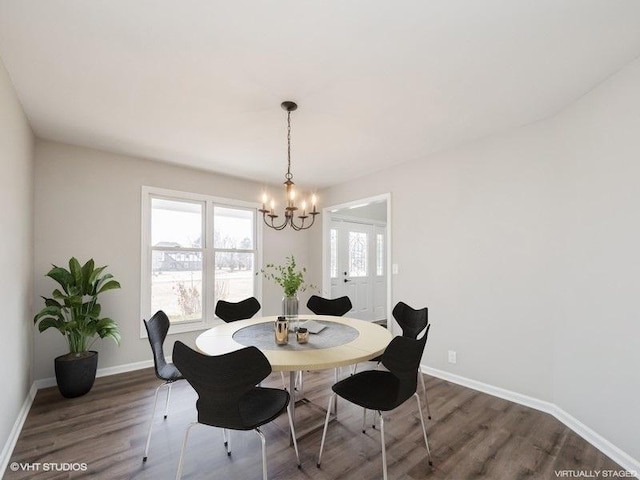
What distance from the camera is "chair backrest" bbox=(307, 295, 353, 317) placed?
3.46 m

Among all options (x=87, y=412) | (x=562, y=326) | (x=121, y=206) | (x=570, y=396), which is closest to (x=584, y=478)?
(x=570, y=396)

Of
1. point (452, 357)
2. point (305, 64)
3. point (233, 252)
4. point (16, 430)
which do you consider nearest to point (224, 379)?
point (305, 64)

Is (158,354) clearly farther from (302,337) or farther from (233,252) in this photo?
(233,252)

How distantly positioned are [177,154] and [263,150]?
103 cm

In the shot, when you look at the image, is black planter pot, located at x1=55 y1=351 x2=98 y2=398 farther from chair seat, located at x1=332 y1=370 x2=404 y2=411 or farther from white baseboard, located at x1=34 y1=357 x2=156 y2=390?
chair seat, located at x1=332 y1=370 x2=404 y2=411

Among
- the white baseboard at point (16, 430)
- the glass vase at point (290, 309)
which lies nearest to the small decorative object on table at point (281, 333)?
the glass vase at point (290, 309)

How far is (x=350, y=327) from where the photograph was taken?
2.56 m

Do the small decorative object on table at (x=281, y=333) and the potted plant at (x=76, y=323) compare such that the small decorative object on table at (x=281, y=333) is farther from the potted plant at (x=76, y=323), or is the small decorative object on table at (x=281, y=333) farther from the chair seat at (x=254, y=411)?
the potted plant at (x=76, y=323)

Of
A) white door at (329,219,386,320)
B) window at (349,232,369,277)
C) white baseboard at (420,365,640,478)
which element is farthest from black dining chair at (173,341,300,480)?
window at (349,232,369,277)

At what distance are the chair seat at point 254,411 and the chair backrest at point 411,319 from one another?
4.06ft

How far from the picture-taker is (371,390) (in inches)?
77.8

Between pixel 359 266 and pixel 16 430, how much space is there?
4.89 m

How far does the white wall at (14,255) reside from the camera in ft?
6.54

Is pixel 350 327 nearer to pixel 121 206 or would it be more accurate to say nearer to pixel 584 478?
pixel 584 478
